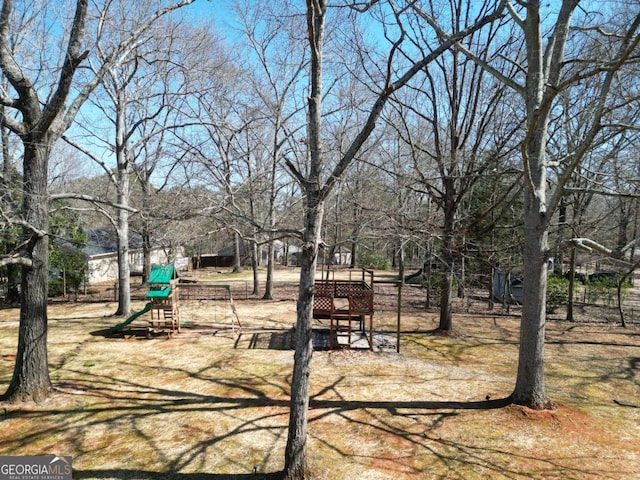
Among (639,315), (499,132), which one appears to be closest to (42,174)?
(499,132)

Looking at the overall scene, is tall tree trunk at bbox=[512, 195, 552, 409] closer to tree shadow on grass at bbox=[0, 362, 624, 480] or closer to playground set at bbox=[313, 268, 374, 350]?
tree shadow on grass at bbox=[0, 362, 624, 480]

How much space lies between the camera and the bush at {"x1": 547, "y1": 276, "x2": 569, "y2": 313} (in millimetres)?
14966

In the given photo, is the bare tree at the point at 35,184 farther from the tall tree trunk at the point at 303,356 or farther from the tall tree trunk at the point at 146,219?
the tall tree trunk at the point at 303,356

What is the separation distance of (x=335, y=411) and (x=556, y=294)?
1277 centimetres

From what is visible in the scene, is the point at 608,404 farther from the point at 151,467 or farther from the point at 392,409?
the point at 151,467

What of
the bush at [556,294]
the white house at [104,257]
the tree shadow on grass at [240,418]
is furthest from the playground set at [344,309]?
the white house at [104,257]

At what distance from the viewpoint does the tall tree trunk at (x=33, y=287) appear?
19.8ft

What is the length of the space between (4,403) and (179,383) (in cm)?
263

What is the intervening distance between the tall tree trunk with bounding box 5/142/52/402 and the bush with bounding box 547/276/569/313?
A: 15767 mm

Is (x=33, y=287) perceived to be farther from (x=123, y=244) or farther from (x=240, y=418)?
(x=123, y=244)

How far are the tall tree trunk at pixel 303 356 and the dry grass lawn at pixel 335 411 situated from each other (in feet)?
1.11

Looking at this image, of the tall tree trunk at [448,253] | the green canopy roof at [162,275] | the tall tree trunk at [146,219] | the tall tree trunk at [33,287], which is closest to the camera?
the tall tree trunk at [33,287]

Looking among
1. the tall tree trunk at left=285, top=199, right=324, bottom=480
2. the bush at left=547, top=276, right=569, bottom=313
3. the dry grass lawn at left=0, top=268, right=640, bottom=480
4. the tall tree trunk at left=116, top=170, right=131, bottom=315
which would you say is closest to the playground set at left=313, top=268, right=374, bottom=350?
the dry grass lawn at left=0, top=268, right=640, bottom=480

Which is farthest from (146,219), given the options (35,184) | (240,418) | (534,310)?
(534,310)
